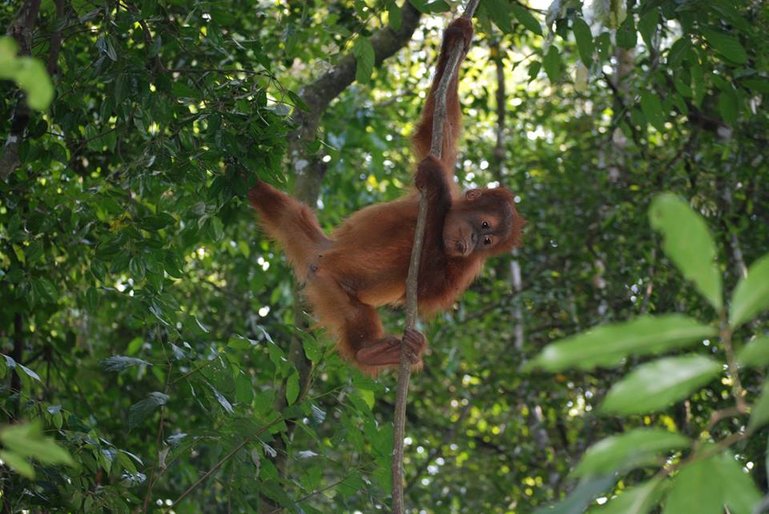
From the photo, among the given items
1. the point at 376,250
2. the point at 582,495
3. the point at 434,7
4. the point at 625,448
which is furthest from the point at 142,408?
the point at 625,448

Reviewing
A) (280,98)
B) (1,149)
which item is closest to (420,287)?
(280,98)

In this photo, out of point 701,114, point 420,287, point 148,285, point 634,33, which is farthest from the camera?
point 701,114

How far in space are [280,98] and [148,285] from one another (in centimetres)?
97

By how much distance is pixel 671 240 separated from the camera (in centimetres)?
102

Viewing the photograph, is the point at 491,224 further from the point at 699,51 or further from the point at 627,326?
the point at 627,326

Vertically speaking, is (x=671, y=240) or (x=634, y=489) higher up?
(x=671, y=240)

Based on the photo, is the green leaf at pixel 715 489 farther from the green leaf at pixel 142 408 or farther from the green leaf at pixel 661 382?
the green leaf at pixel 142 408

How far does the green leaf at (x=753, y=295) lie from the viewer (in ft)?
3.35

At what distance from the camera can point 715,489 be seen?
1.08m

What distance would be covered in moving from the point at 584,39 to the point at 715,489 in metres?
3.33

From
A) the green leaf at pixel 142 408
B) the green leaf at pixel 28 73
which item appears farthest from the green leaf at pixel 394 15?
the green leaf at pixel 28 73

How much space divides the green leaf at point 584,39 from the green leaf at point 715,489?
3258mm

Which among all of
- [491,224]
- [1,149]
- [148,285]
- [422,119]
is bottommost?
[148,285]

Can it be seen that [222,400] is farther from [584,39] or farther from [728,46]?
[728,46]
